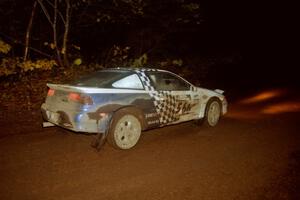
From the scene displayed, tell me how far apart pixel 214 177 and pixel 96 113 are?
2.37 metres

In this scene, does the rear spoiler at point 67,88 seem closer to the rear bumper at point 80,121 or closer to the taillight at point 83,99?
the taillight at point 83,99

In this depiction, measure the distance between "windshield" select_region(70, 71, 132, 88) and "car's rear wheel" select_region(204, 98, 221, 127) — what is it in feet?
8.41

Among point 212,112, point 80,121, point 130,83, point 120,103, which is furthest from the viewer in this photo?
point 212,112

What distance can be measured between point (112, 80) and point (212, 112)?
317cm

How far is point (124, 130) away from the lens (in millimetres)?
6250

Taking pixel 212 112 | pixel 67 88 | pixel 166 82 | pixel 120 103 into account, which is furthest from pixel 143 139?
pixel 212 112

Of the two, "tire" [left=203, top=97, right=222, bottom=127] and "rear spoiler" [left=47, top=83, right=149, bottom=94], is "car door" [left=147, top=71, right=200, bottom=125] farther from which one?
"rear spoiler" [left=47, top=83, right=149, bottom=94]

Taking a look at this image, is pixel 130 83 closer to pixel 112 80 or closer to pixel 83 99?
pixel 112 80

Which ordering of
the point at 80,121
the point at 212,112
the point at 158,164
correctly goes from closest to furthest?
the point at 158,164 → the point at 80,121 → the point at 212,112

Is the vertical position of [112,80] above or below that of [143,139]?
above

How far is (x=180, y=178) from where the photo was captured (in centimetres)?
490

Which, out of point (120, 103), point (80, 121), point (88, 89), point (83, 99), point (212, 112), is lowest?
point (212, 112)

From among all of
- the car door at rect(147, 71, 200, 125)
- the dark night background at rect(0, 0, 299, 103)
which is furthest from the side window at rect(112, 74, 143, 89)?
the dark night background at rect(0, 0, 299, 103)

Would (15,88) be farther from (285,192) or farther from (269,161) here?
(285,192)
